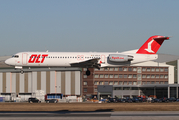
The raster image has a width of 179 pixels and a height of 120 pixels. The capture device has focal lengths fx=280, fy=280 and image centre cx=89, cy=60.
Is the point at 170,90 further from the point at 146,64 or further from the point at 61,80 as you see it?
the point at 61,80

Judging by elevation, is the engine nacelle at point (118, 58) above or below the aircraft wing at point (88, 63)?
above

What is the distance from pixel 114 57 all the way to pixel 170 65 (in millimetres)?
72195

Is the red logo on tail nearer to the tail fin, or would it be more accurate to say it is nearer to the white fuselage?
the white fuselage

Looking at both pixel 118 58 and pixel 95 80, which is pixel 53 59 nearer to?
pixel 118 58

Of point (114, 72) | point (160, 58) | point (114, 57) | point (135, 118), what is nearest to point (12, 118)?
point (135, 118)

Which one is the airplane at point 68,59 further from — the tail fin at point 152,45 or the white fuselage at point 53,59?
the tail fin at point 152,45

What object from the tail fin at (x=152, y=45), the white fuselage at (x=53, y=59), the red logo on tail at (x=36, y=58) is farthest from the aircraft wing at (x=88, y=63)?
the tail fin at (x=152, y=45)

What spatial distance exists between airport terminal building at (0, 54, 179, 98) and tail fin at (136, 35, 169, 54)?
39195 millimetres

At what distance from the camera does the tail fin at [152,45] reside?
51.8 m

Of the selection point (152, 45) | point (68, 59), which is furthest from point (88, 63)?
point (152, 45)

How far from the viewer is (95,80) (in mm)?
112750

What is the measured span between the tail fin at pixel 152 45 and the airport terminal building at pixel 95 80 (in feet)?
129

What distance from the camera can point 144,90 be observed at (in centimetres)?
10062

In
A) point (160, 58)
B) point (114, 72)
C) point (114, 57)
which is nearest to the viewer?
point (114, 57)
